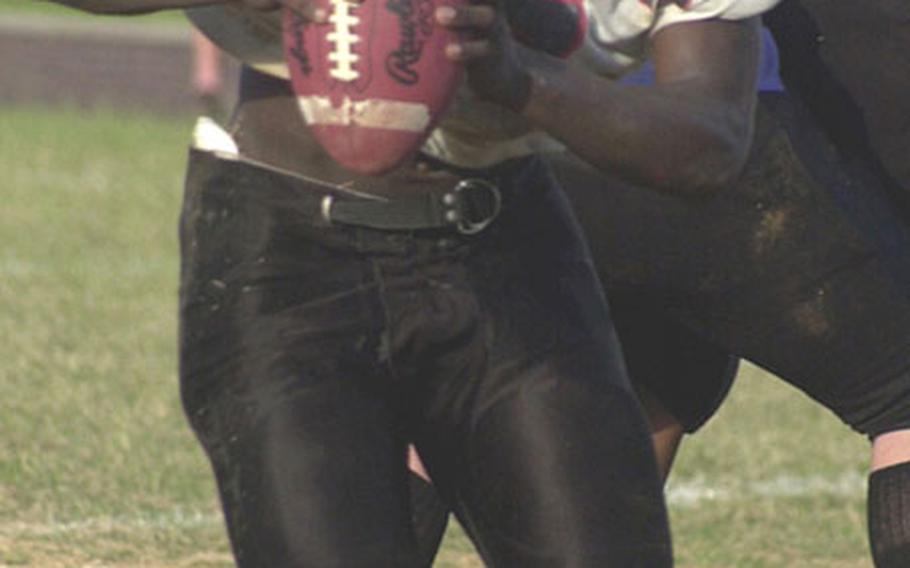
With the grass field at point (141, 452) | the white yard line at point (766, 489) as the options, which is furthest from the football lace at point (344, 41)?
the white yard line at point (766, 489)

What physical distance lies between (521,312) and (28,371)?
4394 mm

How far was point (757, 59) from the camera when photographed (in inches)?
146

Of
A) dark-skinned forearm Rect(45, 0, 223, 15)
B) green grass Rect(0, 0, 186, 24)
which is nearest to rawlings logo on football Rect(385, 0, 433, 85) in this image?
dark-skinned forearm Rect(45, 0, 223, 15)

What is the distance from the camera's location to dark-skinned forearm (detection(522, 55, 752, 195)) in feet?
11.2

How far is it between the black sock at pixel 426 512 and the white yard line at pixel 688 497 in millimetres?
1503

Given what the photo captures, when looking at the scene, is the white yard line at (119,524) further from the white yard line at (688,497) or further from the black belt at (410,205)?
the black belt at (410,205)

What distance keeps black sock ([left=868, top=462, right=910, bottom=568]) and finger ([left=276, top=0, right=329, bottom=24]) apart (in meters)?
1.80

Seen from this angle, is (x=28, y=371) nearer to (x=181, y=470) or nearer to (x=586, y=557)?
(x=181, y=470)

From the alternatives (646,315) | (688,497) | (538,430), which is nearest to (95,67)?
(688,497)

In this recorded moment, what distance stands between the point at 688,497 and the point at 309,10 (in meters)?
3.62

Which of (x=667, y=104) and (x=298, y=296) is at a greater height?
(x=667, y=104)

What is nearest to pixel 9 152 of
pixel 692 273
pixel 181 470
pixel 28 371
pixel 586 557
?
pixel 28 371

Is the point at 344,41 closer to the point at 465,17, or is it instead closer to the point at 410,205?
the point at 465,17

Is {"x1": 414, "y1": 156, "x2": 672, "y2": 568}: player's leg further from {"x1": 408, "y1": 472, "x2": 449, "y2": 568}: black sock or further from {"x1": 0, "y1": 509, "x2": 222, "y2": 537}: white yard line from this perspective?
{"x1": 0, "y1": 509, "x2": 222, "y2": 537}: white yard line
